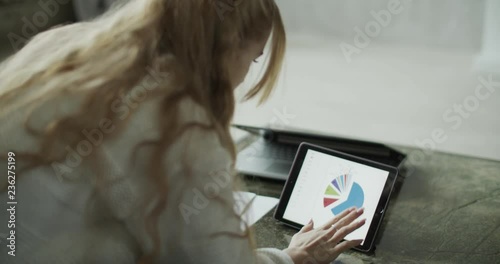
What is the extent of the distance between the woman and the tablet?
365 mm

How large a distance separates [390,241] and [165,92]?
0.62 m

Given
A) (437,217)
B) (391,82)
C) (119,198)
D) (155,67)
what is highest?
(155,67)

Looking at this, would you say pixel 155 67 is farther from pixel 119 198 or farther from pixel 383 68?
pixel 383 68

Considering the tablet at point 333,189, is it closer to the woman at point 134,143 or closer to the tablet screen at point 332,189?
the tablet screen at point 332,189

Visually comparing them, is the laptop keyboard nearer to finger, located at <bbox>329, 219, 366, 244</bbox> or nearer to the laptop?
the laptop

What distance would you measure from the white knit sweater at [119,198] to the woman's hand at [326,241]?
0.25 meters

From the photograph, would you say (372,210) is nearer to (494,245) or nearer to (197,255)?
(494,245)

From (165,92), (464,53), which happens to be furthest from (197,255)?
(464,53)

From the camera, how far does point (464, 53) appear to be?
353cm

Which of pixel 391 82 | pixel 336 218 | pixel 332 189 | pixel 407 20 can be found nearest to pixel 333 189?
pixel 332 189

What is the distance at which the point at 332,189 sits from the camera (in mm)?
1362

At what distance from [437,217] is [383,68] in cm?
198

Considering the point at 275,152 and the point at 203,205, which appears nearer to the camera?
the point at 203,205

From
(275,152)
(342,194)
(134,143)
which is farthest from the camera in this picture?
(275,152)
